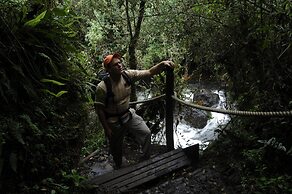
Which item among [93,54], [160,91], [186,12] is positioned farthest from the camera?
[93,54]

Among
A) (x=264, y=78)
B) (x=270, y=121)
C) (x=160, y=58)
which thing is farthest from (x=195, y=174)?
(x=160, y=58)

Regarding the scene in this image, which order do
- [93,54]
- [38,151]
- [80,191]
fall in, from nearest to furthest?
[38,151] → [80,191] → [93,54]

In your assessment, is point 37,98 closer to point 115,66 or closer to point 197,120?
point 115,66

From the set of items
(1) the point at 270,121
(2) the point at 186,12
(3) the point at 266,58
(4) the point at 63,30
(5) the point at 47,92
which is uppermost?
(2) the point at 186,12

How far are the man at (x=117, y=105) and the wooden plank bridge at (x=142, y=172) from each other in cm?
50

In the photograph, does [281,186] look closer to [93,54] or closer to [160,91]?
[160,91]

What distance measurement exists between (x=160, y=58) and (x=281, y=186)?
8999 mm

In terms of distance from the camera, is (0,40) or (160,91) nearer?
(0,40)

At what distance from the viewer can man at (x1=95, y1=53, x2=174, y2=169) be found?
545 centimetres

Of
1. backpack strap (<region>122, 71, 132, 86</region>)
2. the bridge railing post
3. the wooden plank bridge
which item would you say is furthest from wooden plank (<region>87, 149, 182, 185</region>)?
backpack strap (<region>122, 71, 132, 86</region>)

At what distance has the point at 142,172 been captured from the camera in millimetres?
5082

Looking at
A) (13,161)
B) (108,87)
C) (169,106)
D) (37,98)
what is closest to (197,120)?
(169,106)

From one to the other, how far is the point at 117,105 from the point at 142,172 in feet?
3.81

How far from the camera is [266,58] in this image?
522 cm
